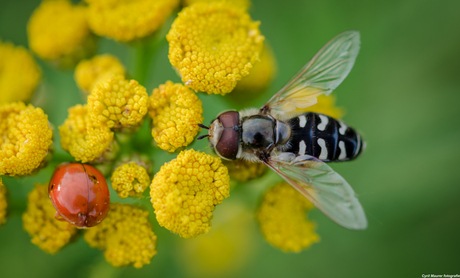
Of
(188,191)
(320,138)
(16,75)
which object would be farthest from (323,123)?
(16,75)

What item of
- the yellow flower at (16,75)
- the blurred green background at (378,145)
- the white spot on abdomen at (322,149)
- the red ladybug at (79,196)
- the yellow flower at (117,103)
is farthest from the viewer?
the blurred green background at (378,145)

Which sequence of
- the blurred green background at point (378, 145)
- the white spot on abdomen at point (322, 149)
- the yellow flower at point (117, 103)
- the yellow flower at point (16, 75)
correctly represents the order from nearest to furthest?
the yellow flower at point (117, 103) < the white spot on abdomen at point (322, 149) < the yellow flower at point (16, 75) < the blurred green background at point (378, 145)

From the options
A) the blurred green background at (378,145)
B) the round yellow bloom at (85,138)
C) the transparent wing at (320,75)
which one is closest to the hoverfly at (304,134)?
the transparent wing at (320,75)

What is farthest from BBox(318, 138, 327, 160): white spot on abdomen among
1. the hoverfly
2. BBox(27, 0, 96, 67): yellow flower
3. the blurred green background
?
BBox(27, 0, 96, 67): yellow flower

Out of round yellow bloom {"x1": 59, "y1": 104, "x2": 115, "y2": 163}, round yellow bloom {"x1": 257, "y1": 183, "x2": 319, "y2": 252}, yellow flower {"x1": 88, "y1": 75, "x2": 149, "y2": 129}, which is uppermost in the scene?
yellow flower {"x1": 88, "y1": 75, "x2": 149, "y2": 129}

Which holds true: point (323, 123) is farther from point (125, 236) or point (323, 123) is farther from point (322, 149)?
point (125, 236)

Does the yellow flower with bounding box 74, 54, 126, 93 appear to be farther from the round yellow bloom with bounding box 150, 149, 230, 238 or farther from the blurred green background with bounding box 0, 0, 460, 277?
the round yellow bloom with bounding box 150, 149, 230, 238

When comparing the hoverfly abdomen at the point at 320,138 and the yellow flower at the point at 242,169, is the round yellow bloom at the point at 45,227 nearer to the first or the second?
the yellow flower at the point at 242,169

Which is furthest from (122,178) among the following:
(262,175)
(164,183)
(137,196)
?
(262,175)
